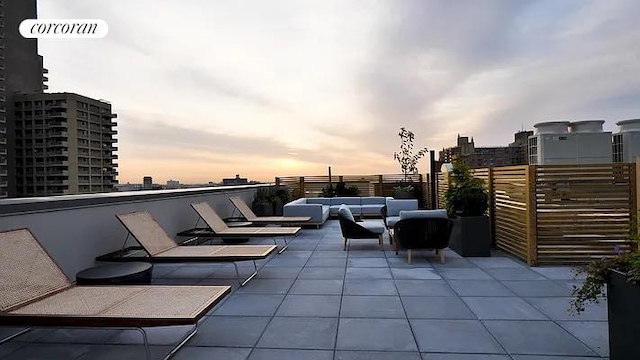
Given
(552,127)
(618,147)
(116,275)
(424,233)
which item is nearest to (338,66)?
(424,233)

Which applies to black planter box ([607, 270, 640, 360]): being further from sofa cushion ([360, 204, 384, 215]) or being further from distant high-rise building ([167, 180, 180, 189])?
sofa cushion ([360, 204, 384, 215])

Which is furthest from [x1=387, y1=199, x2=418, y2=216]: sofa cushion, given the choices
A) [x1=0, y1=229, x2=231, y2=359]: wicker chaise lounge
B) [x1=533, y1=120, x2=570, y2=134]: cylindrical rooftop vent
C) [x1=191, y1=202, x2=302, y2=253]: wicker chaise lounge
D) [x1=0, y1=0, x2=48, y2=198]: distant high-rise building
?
[x1=0, y1=0, x2=48, y2=198]: distant high-rise building

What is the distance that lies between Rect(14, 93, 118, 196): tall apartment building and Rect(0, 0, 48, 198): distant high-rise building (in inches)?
6.4

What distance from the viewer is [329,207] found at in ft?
39.0

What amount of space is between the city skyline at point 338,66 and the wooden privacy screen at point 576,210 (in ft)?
12.6

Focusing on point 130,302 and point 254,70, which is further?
point 254,70

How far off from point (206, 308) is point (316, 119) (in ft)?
34.7

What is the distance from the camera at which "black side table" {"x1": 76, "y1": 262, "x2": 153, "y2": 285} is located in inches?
137

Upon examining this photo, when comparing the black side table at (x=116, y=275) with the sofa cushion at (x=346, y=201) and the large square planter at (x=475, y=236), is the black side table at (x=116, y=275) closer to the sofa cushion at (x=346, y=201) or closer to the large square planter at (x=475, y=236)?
the large square planter at (x=475, y=236)

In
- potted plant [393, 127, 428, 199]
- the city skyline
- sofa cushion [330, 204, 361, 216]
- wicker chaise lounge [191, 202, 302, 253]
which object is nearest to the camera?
wicker chaise lounge [191, 202, 302, 253]

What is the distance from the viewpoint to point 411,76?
953cm

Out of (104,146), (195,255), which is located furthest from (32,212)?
(104,146)

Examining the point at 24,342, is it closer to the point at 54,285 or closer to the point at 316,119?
the point at 54,285

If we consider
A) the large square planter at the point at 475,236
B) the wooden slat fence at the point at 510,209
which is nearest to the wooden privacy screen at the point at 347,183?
the wooden slat fence at the point at 510,209
